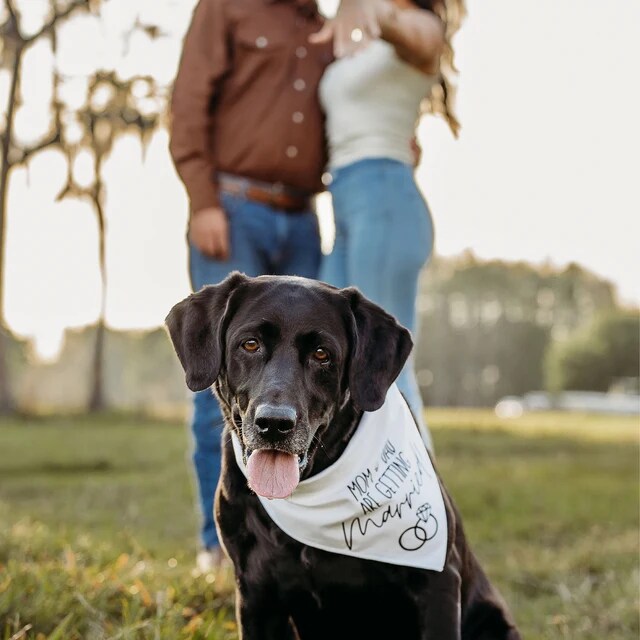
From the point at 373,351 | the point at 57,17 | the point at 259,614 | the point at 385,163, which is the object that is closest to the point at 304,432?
the point at 373,351

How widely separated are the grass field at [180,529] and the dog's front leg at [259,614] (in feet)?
1.31

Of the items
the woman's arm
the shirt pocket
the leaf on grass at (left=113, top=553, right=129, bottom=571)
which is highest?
the shirt pocket

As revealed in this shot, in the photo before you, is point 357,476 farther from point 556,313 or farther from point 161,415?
point 556,313

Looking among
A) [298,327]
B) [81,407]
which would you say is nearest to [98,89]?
[81,407]

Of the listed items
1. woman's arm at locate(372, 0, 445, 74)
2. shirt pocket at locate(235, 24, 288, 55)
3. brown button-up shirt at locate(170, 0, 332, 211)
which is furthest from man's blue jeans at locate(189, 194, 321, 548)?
woman's arm at locate(372, 0, 445, 74)

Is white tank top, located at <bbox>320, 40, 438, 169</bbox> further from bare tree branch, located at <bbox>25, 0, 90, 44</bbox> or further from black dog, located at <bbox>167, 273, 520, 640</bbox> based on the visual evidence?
bare tree branch, located at <bbox>25, 0, 90, 44</bbox>

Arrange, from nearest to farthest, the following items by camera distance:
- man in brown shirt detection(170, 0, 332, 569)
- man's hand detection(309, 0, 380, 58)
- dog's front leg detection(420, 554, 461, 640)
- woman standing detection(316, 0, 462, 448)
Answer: dog's front leg detection(420, 554, 461, 640)
man's hand detection(309, 0, 380, 58)
woman standing detection(316, 0, 462, 448)
man in brown shirt detection(170, 0, 332, 569)

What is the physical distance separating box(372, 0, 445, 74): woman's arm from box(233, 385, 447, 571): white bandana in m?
Result: 1.35

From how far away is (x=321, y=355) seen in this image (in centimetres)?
285

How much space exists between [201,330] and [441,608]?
1.01 metres

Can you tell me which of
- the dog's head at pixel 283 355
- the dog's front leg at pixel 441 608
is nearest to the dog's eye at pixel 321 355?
the dog's head at pixel 283 355

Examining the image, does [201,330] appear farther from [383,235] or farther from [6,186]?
[6,186]

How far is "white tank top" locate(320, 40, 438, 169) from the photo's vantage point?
3857 millimetres

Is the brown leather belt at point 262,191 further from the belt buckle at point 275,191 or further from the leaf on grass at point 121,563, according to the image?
the leaf on grass at point 121,563
